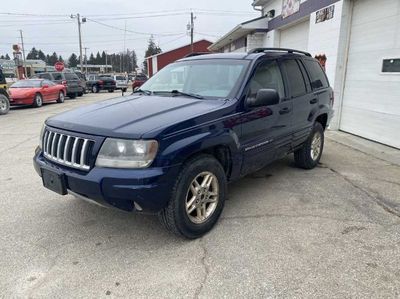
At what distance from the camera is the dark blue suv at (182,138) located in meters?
2.81

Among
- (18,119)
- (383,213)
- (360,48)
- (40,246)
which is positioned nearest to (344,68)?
(360,48)

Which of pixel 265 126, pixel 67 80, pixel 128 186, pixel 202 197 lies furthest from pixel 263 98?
pixel 67 80

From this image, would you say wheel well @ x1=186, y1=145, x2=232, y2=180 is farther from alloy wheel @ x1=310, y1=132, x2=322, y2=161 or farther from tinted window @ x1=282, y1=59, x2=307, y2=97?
alloy wheel @ x1=310, y1=132, x2=322, y2=161

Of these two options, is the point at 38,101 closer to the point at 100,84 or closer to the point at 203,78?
the point at 203,78

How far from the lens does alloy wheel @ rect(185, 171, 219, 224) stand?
10.6ft

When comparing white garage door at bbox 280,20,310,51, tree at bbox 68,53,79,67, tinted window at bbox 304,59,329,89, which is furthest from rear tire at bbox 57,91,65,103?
tree at bbox 68,53,79,67

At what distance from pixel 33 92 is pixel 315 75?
14.2m

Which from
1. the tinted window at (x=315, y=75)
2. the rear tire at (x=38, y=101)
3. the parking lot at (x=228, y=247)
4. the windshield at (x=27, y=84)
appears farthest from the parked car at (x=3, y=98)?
the tinted window at (x=315, y=75)

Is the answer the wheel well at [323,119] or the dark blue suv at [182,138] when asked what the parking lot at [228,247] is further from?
the wheel well at [323,119]

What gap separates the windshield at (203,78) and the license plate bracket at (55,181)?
68.2 inches

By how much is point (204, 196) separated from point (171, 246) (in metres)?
0.57

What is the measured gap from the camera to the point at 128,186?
274 cm

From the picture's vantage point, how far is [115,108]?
11.6 ft

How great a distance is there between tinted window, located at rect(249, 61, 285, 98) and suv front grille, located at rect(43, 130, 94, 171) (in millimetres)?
1849
